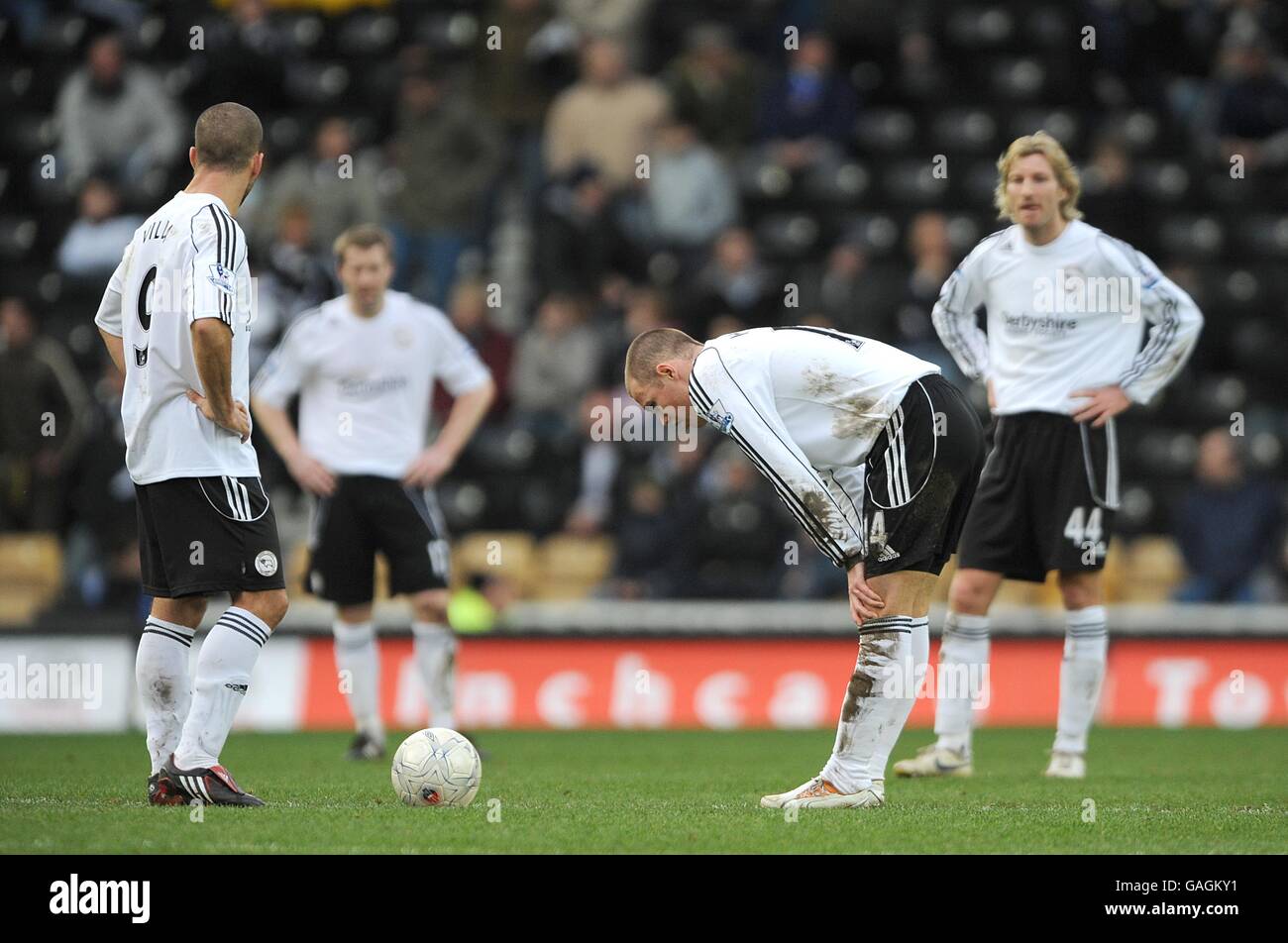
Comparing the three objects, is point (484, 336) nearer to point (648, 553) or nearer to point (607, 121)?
point (648, 553)

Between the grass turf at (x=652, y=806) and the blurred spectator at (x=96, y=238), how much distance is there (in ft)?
19.6

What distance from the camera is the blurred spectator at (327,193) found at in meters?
15.8

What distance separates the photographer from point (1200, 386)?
16.5 m

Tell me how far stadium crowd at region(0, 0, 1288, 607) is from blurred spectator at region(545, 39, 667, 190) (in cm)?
3

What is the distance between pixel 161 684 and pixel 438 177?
A: 10.3 m

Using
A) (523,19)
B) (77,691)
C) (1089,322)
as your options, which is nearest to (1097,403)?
(1089,322)

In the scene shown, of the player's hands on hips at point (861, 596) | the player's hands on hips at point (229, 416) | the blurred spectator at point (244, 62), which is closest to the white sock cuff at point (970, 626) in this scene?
the player's hands on hips at point (861, 596)

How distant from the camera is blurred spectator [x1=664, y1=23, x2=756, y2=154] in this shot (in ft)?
56.6

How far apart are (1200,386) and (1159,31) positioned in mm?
4500

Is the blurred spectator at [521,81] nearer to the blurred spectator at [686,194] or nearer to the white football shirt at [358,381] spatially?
the blurred spectator at [686,194]

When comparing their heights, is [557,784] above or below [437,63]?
below

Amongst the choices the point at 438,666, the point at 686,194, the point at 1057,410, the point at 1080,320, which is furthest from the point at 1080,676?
the point at 686,194

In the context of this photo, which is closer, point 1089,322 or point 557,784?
point 557,784
